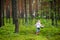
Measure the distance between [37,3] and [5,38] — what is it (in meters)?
20.8

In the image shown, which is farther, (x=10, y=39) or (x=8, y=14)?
(x=8, y=14)

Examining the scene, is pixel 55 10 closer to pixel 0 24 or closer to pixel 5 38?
pixel 0 24

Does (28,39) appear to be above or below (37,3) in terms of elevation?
below

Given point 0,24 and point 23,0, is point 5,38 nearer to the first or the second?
point 0,24

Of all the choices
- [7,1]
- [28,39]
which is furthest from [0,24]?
[7,1]

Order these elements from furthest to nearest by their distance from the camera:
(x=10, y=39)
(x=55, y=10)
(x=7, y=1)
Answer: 1. (x=7, y=1)
2. (x=55, y=10)
3. (x=10, y=39)

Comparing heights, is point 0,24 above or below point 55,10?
below

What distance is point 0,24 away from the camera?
17.6m

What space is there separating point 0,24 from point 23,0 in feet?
48.9

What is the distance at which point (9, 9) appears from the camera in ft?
102

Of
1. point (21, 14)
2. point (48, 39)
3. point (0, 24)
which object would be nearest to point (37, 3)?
point (21, 14)

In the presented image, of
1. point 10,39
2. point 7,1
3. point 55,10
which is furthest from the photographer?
point 7,1

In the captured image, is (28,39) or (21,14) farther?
(21,14)

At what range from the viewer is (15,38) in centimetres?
1196
